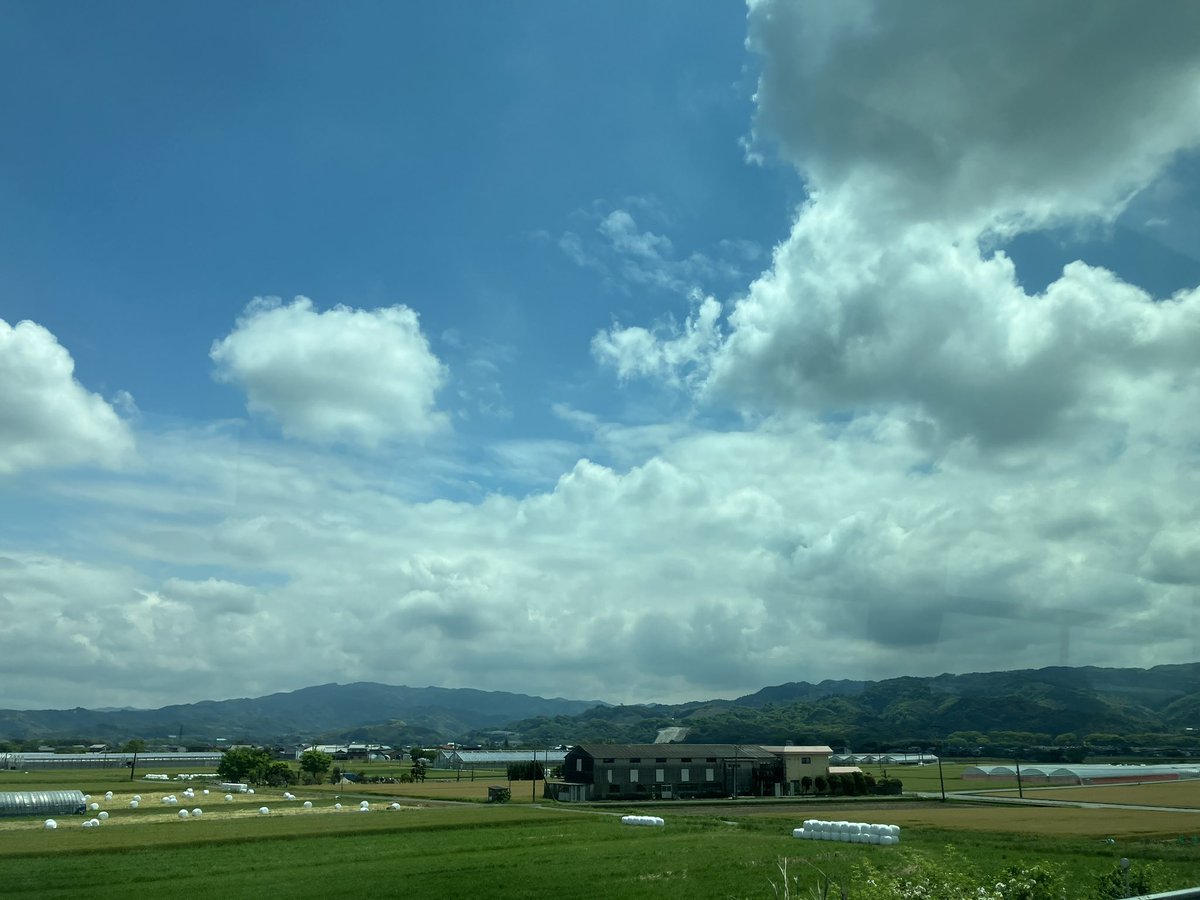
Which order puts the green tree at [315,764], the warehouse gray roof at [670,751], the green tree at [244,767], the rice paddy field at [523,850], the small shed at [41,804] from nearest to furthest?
the rice paddy field at [523,850]
the small shed at [41,804]
the warehouse gray roof at [670,751]
the green tree at [244,767]
the green tree at [315,764]

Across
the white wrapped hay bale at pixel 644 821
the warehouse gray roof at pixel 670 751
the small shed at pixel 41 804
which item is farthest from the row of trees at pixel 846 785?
the small shed at pixel 41 804

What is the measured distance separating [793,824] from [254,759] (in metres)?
87.6

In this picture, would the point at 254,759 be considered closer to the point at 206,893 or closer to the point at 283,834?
the point at 283,834

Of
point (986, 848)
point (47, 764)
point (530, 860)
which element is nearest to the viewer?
point (530, 860)

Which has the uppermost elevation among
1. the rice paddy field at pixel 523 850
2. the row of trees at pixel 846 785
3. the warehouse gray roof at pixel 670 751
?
the rice paddy field at pixel 523 850

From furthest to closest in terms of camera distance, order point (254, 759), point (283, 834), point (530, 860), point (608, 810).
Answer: point (254, 759) < point (608, 810) < point (283, 834) < point (530, 860)

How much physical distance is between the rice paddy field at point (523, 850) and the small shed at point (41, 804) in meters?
2.39

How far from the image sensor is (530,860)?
37406 millimetres

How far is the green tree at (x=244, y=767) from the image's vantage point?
118062 mm

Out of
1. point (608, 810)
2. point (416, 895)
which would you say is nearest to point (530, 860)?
point (416, 895)

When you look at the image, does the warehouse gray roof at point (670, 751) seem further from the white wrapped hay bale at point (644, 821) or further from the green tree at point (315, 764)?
the green tree at point (315, 764)

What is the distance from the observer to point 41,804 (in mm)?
69438

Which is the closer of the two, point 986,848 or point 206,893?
point 206,893

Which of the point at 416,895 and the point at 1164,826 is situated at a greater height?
the point at 416,895
